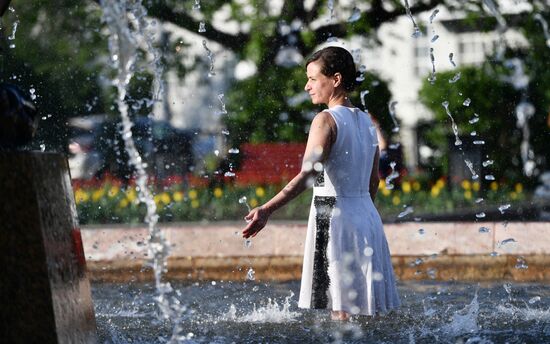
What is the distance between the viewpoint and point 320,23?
547 inches

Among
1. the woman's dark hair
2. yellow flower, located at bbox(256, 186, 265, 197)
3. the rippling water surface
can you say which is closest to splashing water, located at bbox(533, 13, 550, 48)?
yellow flower, located at bbox(256, 186, 265, 197)

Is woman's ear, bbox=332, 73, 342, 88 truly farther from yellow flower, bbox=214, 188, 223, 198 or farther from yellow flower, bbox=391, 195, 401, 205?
yellow flower, bbox=214, 188, 223, 198

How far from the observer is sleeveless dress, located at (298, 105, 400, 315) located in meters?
4.92

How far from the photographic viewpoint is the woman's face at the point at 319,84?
501 cm

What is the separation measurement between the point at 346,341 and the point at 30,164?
2.05 meters

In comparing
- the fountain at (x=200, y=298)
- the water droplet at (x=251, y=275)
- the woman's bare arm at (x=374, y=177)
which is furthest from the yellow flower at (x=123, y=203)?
the woman's bare arm at (x=374, y=177)

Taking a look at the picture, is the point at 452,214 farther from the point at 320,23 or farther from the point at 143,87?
the point at 143,87

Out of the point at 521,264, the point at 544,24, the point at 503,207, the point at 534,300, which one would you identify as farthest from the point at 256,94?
the point at 534,300

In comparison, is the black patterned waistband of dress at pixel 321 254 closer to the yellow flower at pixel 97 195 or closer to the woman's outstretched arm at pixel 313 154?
the woman's outstretched arm at pixel 313 154

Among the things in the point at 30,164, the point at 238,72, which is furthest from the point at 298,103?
the point at 30,164

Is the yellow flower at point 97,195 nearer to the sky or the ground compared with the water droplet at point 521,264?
nearer to the sky

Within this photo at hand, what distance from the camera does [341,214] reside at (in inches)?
195

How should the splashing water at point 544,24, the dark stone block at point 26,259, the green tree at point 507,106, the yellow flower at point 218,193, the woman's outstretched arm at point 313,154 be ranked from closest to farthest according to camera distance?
the dark stone block at point 26,259
the woman's outstretched arm at point 313,154
the yellow flower at point 218,193
the splashing water at point 544,24
the green tree at point 507,106

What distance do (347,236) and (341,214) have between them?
0.11m
